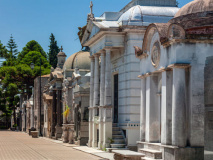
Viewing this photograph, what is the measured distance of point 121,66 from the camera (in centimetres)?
2534

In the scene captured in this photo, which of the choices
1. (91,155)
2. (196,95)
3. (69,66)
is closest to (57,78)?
(69,66)

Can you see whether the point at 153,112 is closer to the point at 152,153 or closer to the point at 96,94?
the point at 152,153

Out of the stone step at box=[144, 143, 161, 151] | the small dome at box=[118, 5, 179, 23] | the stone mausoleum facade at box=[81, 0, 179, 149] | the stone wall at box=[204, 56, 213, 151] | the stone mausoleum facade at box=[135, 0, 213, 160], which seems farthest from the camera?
the small dome at box=[118, 5, 179, 23]

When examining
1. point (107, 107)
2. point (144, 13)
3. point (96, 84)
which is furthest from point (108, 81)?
point (144, 13)

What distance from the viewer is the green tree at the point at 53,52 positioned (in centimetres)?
8306

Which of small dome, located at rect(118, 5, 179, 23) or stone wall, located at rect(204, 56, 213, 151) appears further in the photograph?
small dome, located at rect(118, 5, 179, 23)

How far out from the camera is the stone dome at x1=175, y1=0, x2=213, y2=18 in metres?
16.9

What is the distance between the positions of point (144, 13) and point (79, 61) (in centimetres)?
1284

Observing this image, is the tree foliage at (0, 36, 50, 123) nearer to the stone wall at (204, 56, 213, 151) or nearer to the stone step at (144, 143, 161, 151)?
the stone step at (144, 143, 161, 151)

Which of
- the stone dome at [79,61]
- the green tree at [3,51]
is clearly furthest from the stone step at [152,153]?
the green tree at [3,51]

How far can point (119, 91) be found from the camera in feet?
83.6

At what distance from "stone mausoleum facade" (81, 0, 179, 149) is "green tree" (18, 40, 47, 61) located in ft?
188

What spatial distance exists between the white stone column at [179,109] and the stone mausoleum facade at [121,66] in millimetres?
8813

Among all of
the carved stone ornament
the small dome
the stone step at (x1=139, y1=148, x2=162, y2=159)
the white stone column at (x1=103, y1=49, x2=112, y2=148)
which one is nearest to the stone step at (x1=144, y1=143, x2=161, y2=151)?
the stone step at (x1=139, y1=148, x2=162, y2=159)
